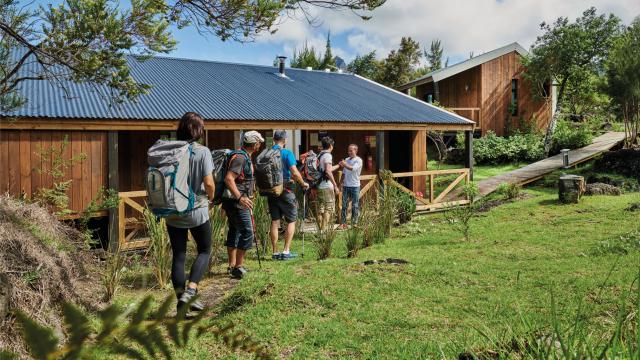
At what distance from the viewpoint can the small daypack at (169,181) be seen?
14.4 ft

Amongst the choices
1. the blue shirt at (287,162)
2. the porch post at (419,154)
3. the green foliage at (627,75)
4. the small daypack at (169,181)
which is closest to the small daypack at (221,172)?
the small daypack at (169,181)

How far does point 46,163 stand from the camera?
8.72 metres

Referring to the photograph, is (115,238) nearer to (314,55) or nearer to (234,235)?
(234,235)

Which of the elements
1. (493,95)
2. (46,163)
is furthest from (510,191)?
(493,95)

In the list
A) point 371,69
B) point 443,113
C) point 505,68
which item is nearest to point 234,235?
point 443,113

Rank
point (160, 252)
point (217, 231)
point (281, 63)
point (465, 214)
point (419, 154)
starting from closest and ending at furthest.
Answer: point (160, 252)
point (217, 231)
point (465, 214)
point (419, 154)
point (281, 63)

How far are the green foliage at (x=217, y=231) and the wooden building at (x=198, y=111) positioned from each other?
185 cm

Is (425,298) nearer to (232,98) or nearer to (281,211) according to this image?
(281,211)

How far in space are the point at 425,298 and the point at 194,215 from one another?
230 cm

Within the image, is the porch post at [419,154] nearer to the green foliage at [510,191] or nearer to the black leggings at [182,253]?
the green foliage at [510,191]

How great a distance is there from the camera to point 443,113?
16.1m

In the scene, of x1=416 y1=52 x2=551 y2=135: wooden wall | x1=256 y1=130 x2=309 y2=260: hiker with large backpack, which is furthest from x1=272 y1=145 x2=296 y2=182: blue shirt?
x1=416 y1=52 x2=551 y2=135: wooden wall

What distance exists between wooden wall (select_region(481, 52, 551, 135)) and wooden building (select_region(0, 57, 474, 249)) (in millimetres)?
9542

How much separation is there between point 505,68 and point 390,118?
51.0ft
